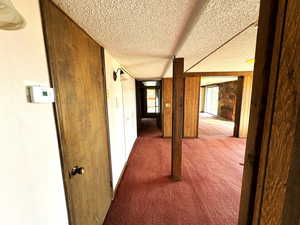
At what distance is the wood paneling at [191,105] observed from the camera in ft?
13.4

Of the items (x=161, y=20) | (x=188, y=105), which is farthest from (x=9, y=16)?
(x=188, y=105)

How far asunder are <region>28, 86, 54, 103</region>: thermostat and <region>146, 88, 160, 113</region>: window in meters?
6.16

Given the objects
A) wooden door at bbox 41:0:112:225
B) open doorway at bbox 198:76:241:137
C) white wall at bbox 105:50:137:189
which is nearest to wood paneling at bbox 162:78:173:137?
white wall at bbox 105:50:137:189

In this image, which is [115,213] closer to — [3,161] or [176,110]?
[3,161]

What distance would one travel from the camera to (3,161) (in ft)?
1.68

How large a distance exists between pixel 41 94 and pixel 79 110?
373 millimetres

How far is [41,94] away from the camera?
678 millimetres

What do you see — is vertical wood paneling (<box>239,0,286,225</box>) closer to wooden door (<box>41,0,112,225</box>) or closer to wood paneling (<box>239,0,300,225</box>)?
wood paneling (<box>239,0,300,225</box>)

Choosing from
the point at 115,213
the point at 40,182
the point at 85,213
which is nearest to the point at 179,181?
the point at 115,213

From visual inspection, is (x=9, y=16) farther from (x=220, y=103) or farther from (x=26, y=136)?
(x=220, y=103)

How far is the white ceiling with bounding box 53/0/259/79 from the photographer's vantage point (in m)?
0.81

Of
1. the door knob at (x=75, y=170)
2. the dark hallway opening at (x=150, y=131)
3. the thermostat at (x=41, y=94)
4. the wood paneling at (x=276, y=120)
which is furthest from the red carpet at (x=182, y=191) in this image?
the thermostat at (x=41, y=94)

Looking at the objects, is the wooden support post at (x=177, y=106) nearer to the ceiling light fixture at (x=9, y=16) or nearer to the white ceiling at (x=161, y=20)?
the white ceiling at (x=161, y=20)

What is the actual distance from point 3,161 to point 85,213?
3.11 feet
